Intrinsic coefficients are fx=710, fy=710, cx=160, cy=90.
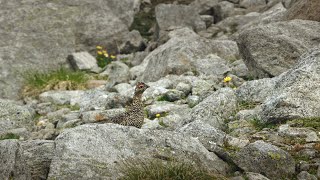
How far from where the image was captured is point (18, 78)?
2562 cm

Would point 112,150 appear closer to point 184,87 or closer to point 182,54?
point 184,87

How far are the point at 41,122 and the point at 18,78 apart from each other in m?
6.14

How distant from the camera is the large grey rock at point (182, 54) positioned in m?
21.6

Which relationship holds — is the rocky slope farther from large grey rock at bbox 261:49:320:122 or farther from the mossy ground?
the mossy ground

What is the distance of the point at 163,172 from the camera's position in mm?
10312

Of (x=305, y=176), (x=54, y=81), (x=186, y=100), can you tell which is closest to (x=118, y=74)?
(x=54, y=81)

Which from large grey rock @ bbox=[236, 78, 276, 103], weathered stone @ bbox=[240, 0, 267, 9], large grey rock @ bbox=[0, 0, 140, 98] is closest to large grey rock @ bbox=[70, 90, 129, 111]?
large grey rock @ bbox=[236, 78, 276, 103]

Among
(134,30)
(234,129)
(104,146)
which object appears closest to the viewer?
(104,146)

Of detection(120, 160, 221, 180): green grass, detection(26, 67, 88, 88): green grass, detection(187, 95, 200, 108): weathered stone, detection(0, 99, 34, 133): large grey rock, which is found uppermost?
detection(120, 160, 221, 180): green grass

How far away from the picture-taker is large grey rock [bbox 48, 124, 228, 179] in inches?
416

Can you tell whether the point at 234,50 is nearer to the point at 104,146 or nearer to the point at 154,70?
the point at 154,70

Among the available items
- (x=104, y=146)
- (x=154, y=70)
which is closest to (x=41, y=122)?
(x=154, y=70)

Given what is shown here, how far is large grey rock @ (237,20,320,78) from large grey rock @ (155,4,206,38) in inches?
370

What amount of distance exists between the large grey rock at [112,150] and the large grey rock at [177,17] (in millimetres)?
17722
